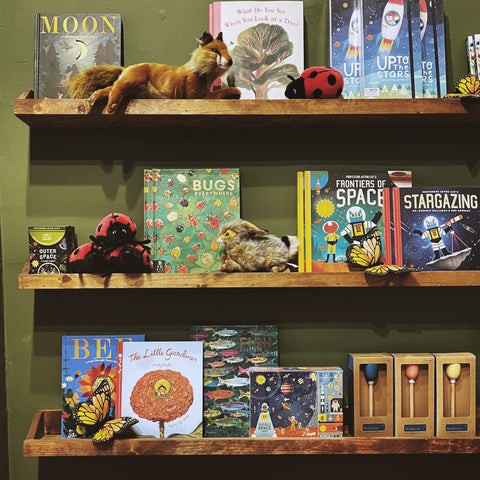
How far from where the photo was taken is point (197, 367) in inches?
65.4

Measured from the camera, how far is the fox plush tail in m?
1.60

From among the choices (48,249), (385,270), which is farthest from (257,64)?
(48,249)

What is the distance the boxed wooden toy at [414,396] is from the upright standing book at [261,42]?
2.99 feet

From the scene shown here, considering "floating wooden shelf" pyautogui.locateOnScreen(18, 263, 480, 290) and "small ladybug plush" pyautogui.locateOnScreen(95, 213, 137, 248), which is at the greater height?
"small ladybug plush" pyautogui.locateOnScreen(95, 213, 137, 248)

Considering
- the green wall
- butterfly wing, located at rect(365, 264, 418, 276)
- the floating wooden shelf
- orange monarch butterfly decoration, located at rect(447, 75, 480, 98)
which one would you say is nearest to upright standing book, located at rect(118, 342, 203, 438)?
the green wall

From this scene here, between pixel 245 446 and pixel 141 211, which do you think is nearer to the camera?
pixel 245 446

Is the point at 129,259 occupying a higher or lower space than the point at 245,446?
higher

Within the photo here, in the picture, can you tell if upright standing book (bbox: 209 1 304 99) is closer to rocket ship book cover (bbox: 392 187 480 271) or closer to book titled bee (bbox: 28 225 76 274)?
rocket ship book cover (bbox: 392 187 480 271)

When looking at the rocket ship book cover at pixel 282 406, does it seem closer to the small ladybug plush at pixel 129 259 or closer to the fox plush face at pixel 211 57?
the small ladybug plush at pixel 129 259

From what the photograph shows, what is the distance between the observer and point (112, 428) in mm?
1534

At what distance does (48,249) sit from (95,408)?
0.48 meters

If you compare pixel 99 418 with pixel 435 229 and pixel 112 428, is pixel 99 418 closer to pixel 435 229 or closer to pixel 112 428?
pixel 112 428

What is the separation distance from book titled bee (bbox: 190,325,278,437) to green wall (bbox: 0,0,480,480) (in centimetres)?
6

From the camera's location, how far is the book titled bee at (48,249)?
A: 1573mm
